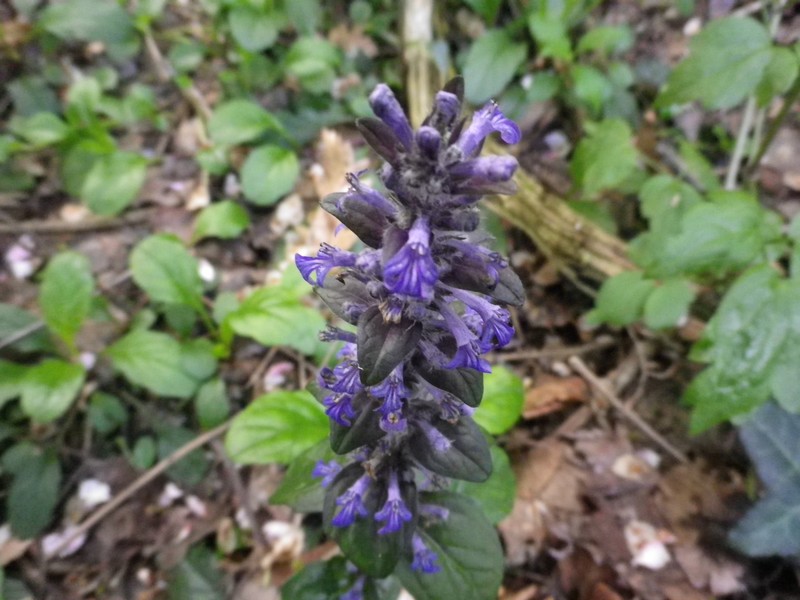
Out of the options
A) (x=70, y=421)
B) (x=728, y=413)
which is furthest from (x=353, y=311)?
(x=70, y=421)

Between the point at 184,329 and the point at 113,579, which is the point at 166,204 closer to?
the point at 184,329

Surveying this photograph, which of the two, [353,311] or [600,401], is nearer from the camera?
[353,311]

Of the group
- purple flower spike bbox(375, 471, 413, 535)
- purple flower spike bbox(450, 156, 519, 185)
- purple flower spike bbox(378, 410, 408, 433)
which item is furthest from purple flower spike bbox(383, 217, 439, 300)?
A: purple flower spike bbox(375, 471, 413, 535)

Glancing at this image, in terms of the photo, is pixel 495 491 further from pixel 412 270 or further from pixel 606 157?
pixel 606 157

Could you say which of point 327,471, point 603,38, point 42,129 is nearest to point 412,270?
point 327,471

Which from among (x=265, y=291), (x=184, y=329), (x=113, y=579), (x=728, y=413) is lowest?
(x=113, y=579)

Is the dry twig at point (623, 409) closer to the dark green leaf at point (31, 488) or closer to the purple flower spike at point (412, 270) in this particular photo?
the purple flower spike at point (412, 270)

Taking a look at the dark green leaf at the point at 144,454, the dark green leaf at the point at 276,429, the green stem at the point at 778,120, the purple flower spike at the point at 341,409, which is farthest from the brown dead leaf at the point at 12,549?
the green stem at the point at 778,120
